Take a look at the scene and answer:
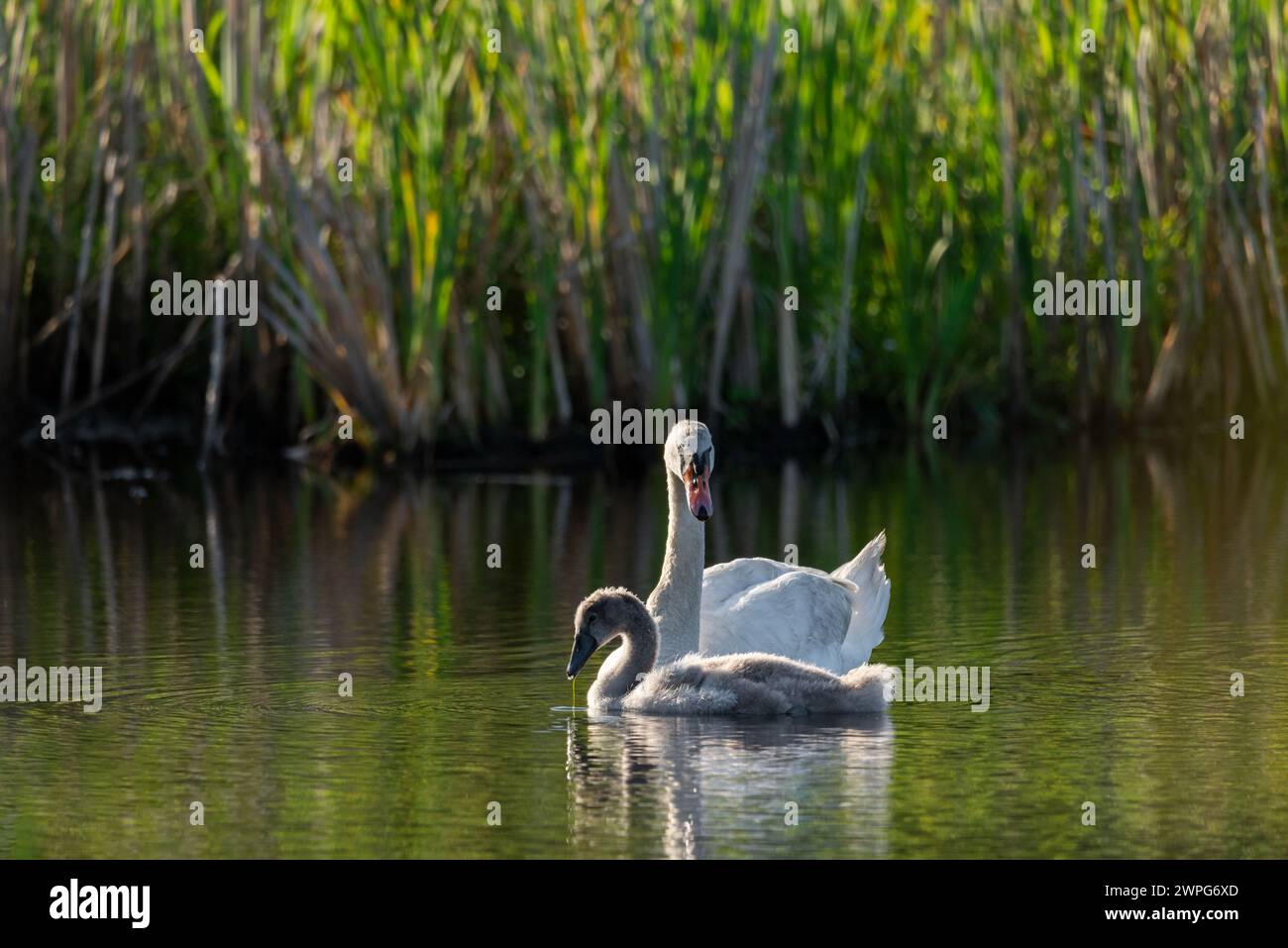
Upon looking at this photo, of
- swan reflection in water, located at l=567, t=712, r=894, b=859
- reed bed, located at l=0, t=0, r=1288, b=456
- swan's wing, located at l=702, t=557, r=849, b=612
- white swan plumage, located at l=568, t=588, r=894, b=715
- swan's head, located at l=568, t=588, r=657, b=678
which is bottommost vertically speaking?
swan reflection in water, located at l=567, t=712, r=894, b=859

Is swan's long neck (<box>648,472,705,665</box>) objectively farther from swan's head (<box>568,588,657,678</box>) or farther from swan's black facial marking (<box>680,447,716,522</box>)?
swan's head (<box>568,588,657,678</box>)

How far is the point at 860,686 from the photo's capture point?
27.8 feet

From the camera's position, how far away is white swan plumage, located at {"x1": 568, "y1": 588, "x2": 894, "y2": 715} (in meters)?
8.51

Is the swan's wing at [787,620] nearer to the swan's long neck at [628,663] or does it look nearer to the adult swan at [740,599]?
the adult swan at [740,599]

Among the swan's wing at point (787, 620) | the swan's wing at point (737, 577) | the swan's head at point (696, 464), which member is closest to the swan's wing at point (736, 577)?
the swan's wing at point (737, 577)

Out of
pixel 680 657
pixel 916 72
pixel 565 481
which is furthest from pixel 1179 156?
pixel 680 657

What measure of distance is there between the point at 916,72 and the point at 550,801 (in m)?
12.7

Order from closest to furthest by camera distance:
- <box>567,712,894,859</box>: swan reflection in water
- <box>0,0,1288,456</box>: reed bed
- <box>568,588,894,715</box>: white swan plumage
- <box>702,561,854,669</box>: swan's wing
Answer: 1. <box>567,712,894,859</box>: swan reflection in water
2. <box>568,588,894,715</box>: white swan plumage
3. <box>702,561,854,669</box>: swan's wing
4. <box>0,0,1288,456</box>: reed bed

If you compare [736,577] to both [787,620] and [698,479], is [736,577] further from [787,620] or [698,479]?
[698,479]

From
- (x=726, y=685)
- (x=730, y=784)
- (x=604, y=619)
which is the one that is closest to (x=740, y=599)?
(x=604, y=619)

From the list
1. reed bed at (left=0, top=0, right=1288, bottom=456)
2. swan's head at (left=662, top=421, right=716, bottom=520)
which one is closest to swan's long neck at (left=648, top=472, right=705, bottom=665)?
swan's head at (left=662, top=421, right=716, bottom=520)

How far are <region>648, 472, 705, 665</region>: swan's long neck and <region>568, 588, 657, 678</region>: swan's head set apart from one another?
42 cm

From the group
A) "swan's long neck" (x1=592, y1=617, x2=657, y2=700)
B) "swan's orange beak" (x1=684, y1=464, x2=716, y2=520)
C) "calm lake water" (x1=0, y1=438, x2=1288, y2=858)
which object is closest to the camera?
"calm lake water" (x1=0, y1=438, x2=1288, y2=858)

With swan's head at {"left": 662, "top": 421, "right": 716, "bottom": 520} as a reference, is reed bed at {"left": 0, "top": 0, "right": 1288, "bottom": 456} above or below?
above
